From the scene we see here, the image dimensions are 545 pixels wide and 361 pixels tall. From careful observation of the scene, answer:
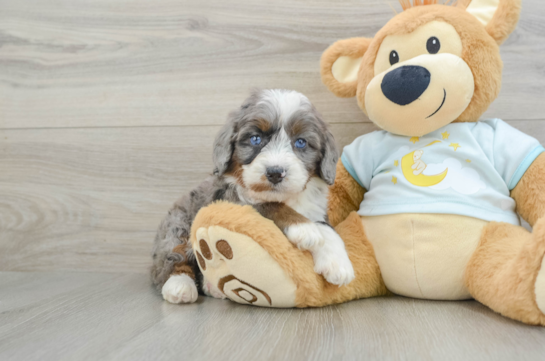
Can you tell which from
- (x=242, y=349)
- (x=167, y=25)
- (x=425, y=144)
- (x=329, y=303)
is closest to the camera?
(x=242, y=349)

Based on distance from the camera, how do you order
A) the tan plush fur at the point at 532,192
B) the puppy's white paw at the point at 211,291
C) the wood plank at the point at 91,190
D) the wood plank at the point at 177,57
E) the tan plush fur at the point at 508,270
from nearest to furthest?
the tan plush fur at the point at 508,270, the tan plush fur at the point at 532,192, the puppy's white paw at the point at 211,291, the wood plank at the point at 177,57, the wood plank at the point at 91,190

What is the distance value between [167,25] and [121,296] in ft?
4.78

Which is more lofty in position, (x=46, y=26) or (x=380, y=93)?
(x=46, y=26)

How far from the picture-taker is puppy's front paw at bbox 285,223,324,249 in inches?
56.2

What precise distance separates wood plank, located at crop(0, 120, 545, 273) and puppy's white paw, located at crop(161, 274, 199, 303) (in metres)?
0.71

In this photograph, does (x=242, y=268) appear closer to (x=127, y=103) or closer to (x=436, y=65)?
(x=436, y=65)

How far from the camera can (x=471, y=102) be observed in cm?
165

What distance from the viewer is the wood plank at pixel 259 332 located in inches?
44.5

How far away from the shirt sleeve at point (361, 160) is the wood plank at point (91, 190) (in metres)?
0.82

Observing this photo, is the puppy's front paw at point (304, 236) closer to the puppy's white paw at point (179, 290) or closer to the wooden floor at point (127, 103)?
the puppy's white paw at point (179, 290)

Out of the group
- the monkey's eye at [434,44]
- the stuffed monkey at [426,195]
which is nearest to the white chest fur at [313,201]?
the stuffed monkey at [426,195]

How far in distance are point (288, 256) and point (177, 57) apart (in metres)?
1.44

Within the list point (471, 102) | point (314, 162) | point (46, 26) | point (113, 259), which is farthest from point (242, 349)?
point (46, 26)

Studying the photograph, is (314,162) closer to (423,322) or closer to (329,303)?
(329,303)
